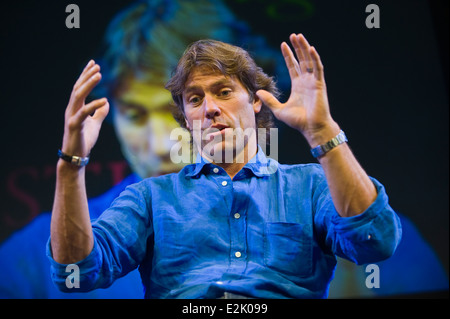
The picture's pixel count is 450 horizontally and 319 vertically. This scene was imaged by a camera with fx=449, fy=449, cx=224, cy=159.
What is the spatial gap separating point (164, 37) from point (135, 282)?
1.29m

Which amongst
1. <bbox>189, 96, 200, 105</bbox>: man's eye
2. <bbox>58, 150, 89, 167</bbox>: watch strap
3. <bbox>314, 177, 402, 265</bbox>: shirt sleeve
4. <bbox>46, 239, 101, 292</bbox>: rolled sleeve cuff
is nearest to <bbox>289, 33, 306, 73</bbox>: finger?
<bbox>314, 177, 402, 265</bbox>: shirt sleeve

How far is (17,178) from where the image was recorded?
7.37 ft

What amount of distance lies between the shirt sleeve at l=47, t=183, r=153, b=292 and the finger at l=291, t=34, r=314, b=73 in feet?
2.15

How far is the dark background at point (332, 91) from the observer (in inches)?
89.7

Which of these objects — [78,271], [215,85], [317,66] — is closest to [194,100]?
[215,85]

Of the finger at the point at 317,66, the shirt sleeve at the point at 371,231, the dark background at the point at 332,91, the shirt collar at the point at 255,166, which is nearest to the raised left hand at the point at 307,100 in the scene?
the finger at the point at 317,66

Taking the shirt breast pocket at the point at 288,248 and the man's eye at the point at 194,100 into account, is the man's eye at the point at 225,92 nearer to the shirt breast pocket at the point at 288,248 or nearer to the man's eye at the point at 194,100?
the man's eye at the point at 194,100

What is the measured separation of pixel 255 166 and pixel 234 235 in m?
0.27

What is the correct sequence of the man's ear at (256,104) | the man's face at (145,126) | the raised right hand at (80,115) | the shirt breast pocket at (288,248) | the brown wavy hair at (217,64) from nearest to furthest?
the raised right hand at (80,115) → the shirt breast pocket at (288,248) → the brown wavy hair at (217,64) → the man's ear at (256,104) → the man's face at (145,126)

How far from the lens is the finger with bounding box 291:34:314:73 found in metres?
1.16

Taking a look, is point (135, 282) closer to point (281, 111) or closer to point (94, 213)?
point (94, 213)

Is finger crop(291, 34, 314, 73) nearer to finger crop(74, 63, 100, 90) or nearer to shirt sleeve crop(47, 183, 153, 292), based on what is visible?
finger crop(74, 63, 100, 90)

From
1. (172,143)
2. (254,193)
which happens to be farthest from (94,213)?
(254,193)
